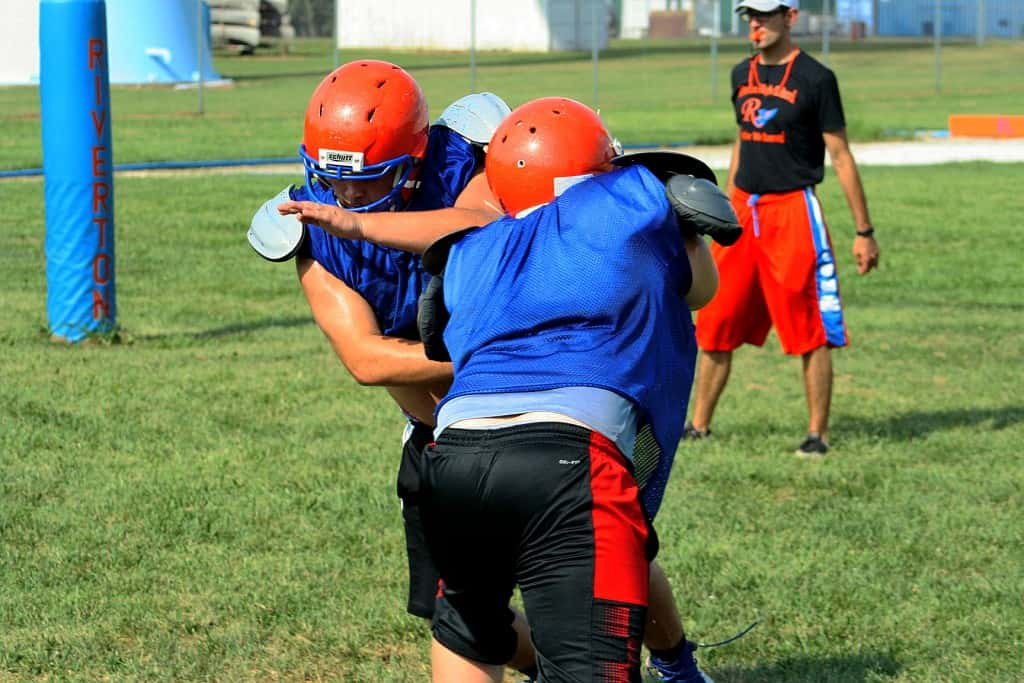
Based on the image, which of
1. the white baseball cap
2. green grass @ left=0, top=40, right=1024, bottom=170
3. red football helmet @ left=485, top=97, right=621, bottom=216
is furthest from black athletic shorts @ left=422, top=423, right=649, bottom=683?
green grass @ left=0, top=40, right=1024, bottom=170

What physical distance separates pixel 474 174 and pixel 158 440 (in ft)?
12.7

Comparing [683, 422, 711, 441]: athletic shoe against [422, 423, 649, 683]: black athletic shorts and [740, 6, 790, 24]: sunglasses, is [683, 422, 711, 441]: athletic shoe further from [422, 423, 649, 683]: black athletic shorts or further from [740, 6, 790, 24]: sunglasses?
[422, 423, 649, 683]: black athletic shorts

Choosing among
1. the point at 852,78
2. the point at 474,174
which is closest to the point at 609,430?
the point at 474,174

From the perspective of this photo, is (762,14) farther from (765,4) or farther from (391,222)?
(391,222)

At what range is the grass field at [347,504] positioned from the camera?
5.15 metres

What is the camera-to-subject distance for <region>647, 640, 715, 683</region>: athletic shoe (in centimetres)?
429

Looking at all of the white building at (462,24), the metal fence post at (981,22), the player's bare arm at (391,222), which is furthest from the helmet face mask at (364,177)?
the white building at (462,24)

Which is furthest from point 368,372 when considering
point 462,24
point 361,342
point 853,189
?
point 462,24

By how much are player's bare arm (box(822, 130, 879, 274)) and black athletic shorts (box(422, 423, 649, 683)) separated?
4670 mm

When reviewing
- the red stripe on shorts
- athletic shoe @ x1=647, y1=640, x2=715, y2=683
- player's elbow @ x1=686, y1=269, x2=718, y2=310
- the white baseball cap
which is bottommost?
athletic shoe @ x1=647, y1=640, x2=715, y2=683

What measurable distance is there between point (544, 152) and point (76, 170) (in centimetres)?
717

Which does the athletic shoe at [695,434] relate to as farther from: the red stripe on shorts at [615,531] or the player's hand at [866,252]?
the red stripe on shorts at [615,531]

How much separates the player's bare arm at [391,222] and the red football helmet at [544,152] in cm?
14

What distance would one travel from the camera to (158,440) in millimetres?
7676
